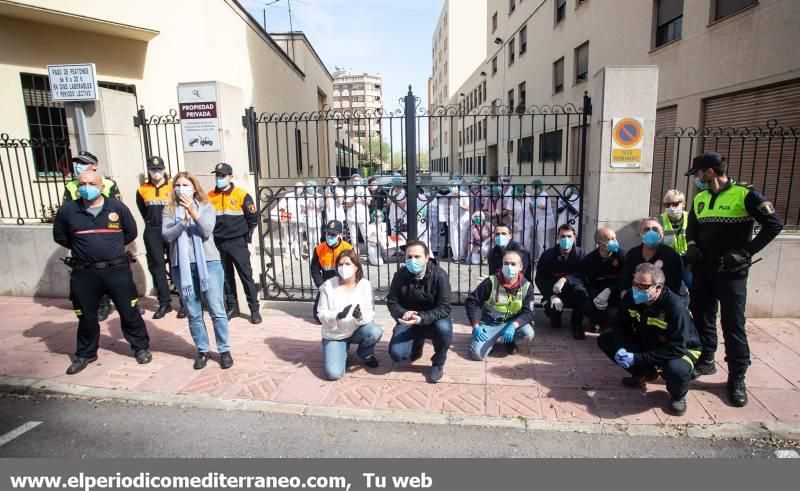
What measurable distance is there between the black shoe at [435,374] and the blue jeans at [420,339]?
39 millimetres

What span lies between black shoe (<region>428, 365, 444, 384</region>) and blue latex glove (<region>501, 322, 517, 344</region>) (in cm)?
75

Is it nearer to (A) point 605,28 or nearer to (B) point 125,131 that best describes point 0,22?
(B) point 125,131

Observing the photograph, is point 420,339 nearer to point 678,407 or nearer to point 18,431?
point 678,407

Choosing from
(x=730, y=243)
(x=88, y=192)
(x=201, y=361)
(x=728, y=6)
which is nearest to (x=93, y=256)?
(x=88, y=192)

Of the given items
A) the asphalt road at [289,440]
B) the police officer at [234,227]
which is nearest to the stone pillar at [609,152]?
the asphalt road at [289,440]

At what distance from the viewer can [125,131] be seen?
667cm

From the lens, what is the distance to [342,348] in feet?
14.1

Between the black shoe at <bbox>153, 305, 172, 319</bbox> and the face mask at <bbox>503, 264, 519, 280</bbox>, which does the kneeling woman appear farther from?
the black shoe at <bbox>153, 305, 172, 319</bbox>

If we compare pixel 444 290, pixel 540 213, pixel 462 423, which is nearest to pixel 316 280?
pixel 444 290

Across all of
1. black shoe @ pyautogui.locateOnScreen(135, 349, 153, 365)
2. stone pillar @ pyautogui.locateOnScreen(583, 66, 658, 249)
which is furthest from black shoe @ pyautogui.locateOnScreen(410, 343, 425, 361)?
black shoe @ pyautogui.locateOnScreen(135, 349, 153, 365)

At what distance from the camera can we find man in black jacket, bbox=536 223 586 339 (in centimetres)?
511

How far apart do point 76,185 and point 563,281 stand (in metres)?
5.77

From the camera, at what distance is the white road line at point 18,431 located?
11.3ft
